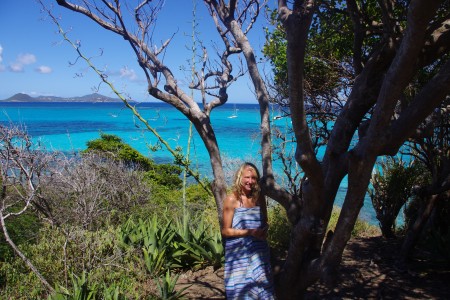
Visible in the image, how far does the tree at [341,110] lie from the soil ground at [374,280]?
1.48 metres

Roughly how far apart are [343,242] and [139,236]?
388cm

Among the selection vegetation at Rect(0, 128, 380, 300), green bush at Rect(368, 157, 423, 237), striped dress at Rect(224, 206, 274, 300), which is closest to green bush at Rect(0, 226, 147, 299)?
vegetation at Rect(0, 128, 380, 300)

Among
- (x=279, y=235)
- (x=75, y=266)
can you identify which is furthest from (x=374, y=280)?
(x=75, y=266)

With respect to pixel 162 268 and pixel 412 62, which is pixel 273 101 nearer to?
pixel 162 268

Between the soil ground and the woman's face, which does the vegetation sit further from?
the woman's face

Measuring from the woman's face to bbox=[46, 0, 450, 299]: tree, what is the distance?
121 millimetres

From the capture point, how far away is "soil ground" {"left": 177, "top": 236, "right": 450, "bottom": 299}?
4.82 metres

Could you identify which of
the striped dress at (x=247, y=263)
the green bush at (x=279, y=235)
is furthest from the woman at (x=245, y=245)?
the green bush at (x=279, y=235)

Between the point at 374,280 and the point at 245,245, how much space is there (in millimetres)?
2551

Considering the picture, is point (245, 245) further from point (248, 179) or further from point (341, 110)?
point (341, 110)

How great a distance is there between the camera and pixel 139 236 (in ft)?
20.5

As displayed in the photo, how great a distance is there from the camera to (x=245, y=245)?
363 centimetres

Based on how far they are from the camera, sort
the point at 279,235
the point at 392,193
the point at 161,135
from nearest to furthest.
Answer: the point at 279,235 < the point at 392,193 < the point at 161,135

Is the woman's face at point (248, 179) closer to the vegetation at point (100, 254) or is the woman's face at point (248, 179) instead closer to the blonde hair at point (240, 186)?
the blonde hair at point (240, 186)
